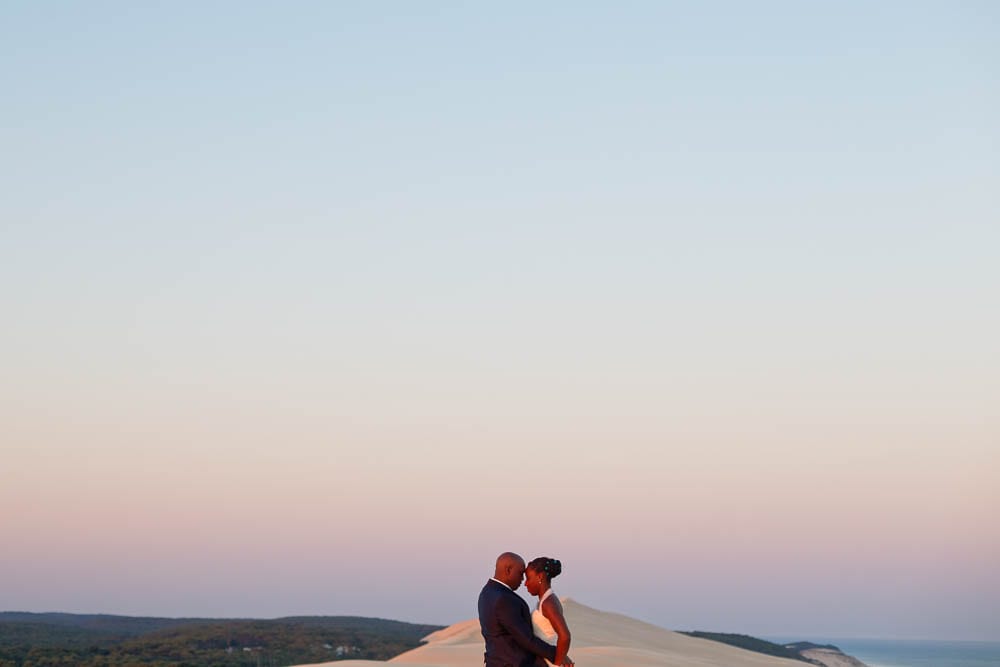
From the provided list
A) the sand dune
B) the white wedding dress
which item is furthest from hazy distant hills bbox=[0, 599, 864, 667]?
the white wedding dress

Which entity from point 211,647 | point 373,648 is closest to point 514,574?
point 373,648

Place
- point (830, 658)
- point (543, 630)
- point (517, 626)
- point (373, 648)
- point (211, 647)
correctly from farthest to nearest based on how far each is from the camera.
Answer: point (830, 658), point (211, 647), point (373, 648), point (543, 630), point (517, 626)

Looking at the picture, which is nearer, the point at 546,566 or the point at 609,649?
the point at 546,566

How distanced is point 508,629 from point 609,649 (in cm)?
1823

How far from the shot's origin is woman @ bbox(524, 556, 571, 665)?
9.90 metres

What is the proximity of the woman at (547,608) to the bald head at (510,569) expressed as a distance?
0.08 meters

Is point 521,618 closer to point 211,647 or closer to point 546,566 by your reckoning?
point 546,566

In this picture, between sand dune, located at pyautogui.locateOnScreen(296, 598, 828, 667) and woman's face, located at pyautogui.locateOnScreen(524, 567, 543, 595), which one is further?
sand dune, located at pyautogui.locateOnScreen(296, 598, 828, 667)

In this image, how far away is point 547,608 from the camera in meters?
9.94

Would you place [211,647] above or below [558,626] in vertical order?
above

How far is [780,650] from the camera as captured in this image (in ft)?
163

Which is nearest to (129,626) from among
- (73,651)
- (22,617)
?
Result: (22,617)

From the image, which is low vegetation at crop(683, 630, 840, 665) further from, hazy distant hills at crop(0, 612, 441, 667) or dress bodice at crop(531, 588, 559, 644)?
dress bodice at crop(531, 588, 559, 644)

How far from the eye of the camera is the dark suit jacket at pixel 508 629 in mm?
9859
